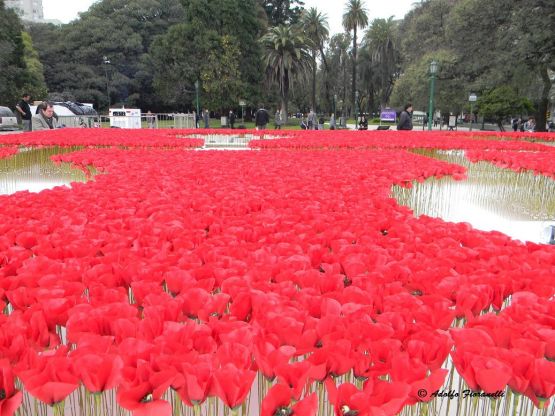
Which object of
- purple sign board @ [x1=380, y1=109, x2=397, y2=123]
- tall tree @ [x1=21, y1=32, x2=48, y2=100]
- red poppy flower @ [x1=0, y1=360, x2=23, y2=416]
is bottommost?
red poppy flower @ [x1=0, y1=360, x2=23, y2=416]

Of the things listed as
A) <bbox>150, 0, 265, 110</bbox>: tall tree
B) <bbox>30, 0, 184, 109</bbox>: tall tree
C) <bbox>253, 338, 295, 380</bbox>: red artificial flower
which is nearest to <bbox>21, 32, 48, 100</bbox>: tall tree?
<bbox>30, 0, 184, 109</bbox>: tall tree

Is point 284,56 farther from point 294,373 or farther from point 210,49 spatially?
A: point 294,373

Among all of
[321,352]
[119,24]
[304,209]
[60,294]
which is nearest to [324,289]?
[321,352]

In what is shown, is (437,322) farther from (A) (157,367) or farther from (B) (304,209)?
(B) (304,209)

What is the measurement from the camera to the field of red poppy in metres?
1.66

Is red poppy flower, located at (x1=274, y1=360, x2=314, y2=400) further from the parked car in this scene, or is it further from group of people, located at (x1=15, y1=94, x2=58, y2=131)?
the parked car

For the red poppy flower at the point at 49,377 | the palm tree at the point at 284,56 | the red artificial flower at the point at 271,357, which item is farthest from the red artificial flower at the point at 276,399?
the palm tree at the point at 284,56

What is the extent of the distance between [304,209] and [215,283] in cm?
203

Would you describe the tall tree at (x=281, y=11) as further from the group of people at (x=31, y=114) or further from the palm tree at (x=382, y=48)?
the group of people at (x=31, y=114)

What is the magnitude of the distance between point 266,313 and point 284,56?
57671 mm

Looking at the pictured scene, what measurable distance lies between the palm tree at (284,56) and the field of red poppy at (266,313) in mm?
54134

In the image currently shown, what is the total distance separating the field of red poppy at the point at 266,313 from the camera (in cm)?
166

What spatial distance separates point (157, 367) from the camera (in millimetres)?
1709

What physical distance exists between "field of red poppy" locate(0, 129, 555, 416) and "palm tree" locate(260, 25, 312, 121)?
5413cm
